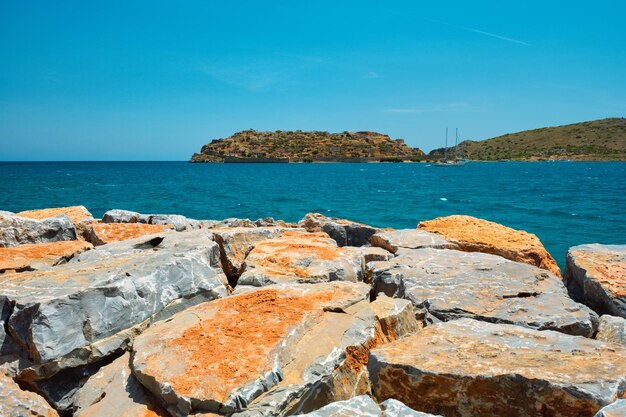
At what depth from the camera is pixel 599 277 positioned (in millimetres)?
7387

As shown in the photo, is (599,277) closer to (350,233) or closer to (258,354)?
(350,233)

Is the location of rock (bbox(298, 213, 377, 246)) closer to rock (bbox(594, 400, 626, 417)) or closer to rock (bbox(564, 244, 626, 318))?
rock (bbox(564, 244, 626, 318))

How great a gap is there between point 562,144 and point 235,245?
164343 millimetres

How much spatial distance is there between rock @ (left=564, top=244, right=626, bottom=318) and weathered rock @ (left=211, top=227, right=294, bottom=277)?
19.0 feet

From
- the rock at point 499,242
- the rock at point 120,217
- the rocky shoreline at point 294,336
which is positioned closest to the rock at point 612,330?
the rocky shoreline at point 294,336

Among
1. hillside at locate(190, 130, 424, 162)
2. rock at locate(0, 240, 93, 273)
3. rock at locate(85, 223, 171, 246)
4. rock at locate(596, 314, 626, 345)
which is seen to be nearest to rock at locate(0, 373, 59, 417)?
rock at locate(0, 240, 93, 273)

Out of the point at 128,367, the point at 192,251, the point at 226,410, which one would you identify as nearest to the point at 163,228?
the point at 192,251

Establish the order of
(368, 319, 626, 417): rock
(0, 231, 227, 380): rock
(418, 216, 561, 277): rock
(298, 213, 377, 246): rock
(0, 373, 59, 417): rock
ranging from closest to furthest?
(368, 319, 626, 417): rock, (0, 373, 59, 417): rock, (0, 231, 227, 380): rock, (418, 216, 561, 277): rock, (298, 213, 377, 246): rock

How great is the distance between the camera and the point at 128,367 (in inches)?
181

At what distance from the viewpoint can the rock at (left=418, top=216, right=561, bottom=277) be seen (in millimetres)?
9234

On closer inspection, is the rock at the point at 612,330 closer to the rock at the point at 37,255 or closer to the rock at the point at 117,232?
the rock at the point at 117,232

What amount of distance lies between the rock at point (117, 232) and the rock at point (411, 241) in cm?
476

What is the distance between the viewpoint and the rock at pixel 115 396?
3971 mm

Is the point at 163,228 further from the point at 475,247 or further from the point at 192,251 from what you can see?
the point at 475,247
